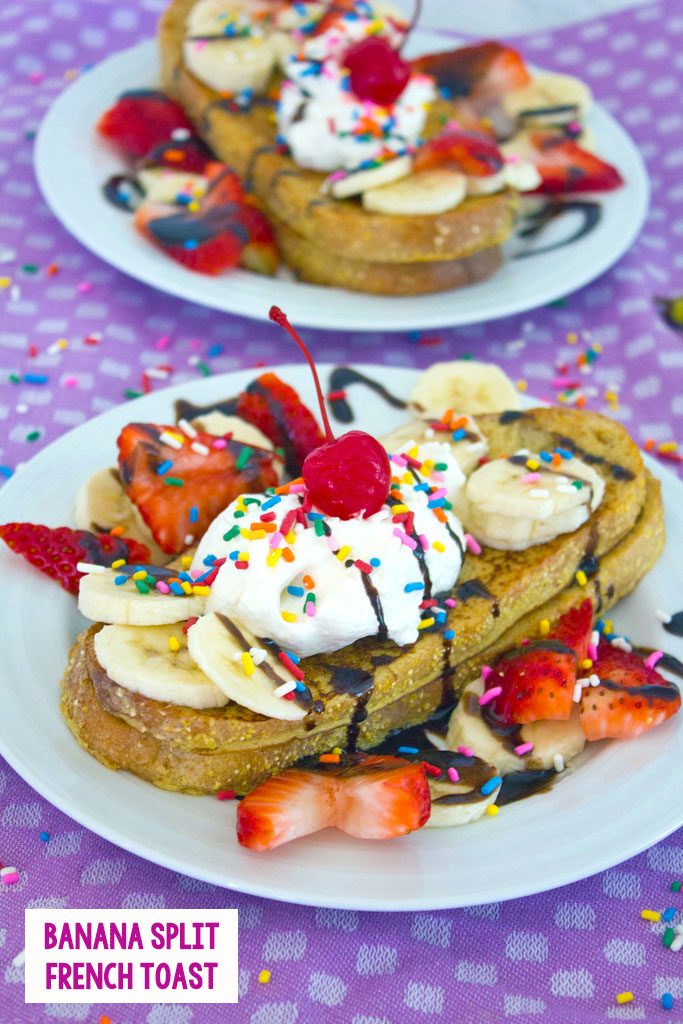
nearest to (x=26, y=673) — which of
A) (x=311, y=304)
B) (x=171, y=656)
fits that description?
(x=171, y=656)

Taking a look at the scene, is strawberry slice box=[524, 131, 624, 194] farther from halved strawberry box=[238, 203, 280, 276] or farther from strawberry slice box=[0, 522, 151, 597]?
strawberry slice box=[0, 522, 151, 597]

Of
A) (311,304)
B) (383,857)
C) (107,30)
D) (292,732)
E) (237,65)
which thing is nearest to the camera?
(383,857)

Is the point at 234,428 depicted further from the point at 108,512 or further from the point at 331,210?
the point at 331,210

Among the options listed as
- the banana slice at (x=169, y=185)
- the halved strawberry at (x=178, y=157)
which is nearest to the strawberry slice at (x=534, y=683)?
the banana slice at (x=169, y=185)

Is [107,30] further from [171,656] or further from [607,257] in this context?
[171,656]

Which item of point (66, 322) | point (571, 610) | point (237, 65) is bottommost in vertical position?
point (66, 322)

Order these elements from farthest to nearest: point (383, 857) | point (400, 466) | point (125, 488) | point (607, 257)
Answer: point (607, 257), point (125, 488), point (400, 466), point (383, 857)

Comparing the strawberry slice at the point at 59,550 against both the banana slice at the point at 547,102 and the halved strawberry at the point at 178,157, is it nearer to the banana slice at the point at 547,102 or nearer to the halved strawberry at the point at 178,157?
the halved strawberry at the point at 178,157
